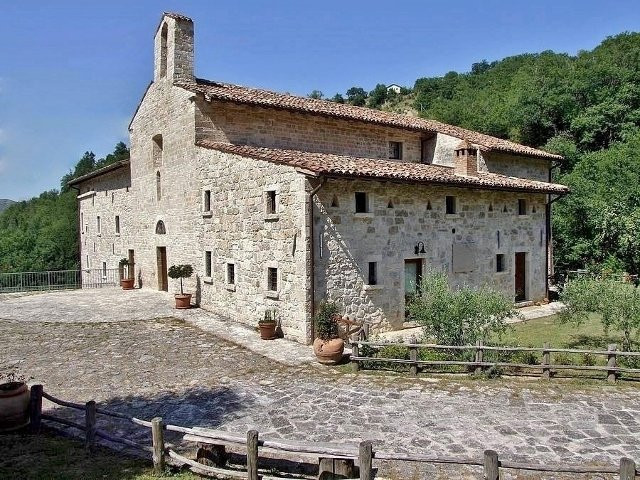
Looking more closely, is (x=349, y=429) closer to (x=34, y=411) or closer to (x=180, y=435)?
(x=180, y=435)

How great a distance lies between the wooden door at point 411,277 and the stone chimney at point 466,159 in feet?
16.7

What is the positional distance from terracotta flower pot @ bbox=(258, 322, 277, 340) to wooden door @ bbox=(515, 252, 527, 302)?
35.4 feet

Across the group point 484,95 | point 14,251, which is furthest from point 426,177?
point 14,251

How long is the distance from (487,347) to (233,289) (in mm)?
8875

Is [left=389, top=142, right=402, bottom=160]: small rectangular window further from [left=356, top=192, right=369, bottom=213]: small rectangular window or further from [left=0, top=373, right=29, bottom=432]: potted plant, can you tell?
[left=0, top=373, right=29, bottom=432]: potted plant

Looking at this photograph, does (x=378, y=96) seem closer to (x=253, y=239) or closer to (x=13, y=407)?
(x=253, y=239)

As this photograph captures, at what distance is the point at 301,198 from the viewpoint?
12.7 meters

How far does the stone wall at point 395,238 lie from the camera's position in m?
13.2

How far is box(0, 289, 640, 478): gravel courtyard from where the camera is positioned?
725 centimetres

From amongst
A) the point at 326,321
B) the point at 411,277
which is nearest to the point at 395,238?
the point at 411,277

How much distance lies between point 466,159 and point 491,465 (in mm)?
14803

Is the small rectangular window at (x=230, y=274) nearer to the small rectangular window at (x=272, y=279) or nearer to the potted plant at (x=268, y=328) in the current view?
the small rectangular window at (x=272, y=279)

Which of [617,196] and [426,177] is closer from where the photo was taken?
[426,177]

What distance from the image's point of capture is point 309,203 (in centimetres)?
1262
